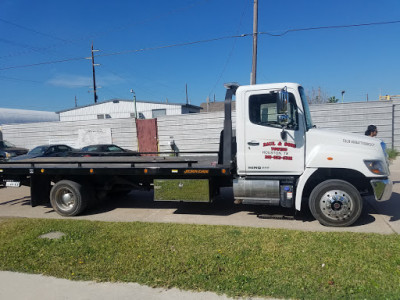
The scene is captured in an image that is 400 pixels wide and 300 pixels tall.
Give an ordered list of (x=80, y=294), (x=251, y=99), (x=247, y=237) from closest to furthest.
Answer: (x=80, y=294) → (x=247, y=237) → (x=251, y=99)

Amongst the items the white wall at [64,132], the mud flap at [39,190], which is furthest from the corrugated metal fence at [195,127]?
the mud flap at [39,190]

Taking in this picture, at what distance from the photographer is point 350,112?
1420 cm

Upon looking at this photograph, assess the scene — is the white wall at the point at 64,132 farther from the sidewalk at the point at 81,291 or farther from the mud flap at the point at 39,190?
the sidewalk at the point at 81,291

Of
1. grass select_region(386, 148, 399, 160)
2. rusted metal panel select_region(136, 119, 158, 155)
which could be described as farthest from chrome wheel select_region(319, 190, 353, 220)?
rusted metal panel select_region(136, 119, 158, 155)

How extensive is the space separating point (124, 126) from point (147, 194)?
9.82 meters

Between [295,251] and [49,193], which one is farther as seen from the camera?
[49,193]

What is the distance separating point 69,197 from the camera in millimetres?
6777

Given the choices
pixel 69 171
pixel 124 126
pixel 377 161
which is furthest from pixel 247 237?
pixel 124 126

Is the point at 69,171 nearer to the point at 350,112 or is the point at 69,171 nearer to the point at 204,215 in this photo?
the point at 204,215

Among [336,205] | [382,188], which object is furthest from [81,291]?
[382,188]

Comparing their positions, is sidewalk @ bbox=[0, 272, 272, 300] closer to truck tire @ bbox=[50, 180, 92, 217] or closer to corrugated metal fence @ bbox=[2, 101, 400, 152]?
truck tire @ bbox=[50, 180, 92, 217]

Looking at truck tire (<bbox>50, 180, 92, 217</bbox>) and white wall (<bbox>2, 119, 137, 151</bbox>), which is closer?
truck tire (<bbox>50, 180, 92, 217</bbox>)

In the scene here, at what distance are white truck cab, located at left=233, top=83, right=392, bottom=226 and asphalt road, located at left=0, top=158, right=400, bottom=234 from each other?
0.42 m

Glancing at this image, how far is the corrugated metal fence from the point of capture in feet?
45.8
